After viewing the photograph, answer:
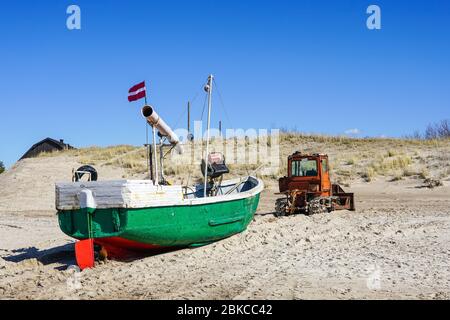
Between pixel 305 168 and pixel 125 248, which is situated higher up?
pixel 305 168

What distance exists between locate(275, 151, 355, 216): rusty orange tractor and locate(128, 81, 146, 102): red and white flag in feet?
20.7

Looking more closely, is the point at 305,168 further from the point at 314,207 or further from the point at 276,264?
the point at 276,264

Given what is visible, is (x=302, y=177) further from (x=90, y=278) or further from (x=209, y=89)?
(x=90, y=278)

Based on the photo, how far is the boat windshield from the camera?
16.0m

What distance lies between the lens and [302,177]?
1593 cm

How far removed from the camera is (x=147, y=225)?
9680 millimetres

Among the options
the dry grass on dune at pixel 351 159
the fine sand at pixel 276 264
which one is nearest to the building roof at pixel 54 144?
the dry grass on dune at pixel 351 159

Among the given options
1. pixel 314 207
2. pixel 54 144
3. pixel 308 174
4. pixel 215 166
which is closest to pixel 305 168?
pixel 308 174

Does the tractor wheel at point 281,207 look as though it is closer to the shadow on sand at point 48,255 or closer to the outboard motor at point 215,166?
the outboard motor at point 215,166

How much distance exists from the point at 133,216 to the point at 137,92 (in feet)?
8.27

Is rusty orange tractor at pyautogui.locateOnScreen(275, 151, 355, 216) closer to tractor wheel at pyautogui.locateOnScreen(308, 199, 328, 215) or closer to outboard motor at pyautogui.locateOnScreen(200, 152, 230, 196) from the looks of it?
tractor wheel at pyautogui.locateOnScreen(308, 199, 328, 215)

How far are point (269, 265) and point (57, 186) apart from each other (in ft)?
13.3

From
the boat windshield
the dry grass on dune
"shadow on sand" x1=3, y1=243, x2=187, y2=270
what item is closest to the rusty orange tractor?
the boat windshield
